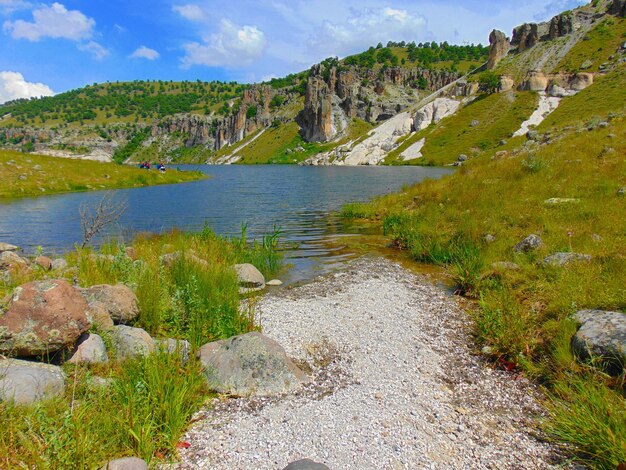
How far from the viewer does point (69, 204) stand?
36.8 m

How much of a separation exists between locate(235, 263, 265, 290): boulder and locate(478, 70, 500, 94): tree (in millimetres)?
161262

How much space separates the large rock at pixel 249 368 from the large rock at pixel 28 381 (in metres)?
2.28

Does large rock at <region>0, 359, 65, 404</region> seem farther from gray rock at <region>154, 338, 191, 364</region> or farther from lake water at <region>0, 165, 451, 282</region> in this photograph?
lake water at <region>0, 165, 451, 282</region>

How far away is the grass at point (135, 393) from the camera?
4.19 metres

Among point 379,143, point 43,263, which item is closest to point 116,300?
point 43,263

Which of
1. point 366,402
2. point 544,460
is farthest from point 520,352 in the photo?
point 366,402

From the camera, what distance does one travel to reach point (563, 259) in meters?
10.4

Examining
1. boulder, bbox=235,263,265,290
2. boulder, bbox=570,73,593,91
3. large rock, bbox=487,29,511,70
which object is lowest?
boulder, bbox=235,263,265,290

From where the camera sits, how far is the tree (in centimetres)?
14488

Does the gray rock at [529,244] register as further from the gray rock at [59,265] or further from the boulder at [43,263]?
the boulder at [43,263]

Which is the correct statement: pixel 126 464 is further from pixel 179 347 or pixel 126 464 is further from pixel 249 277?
pixel 249 277

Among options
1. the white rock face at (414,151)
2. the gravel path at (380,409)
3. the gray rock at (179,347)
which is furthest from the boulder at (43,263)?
the white rock face at (414,151)

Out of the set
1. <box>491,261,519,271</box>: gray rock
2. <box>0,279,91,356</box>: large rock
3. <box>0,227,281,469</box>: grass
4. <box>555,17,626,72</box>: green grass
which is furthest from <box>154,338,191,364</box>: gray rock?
<box>555,17,626,72</box>: green grass

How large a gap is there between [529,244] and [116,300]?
40.9 ft
